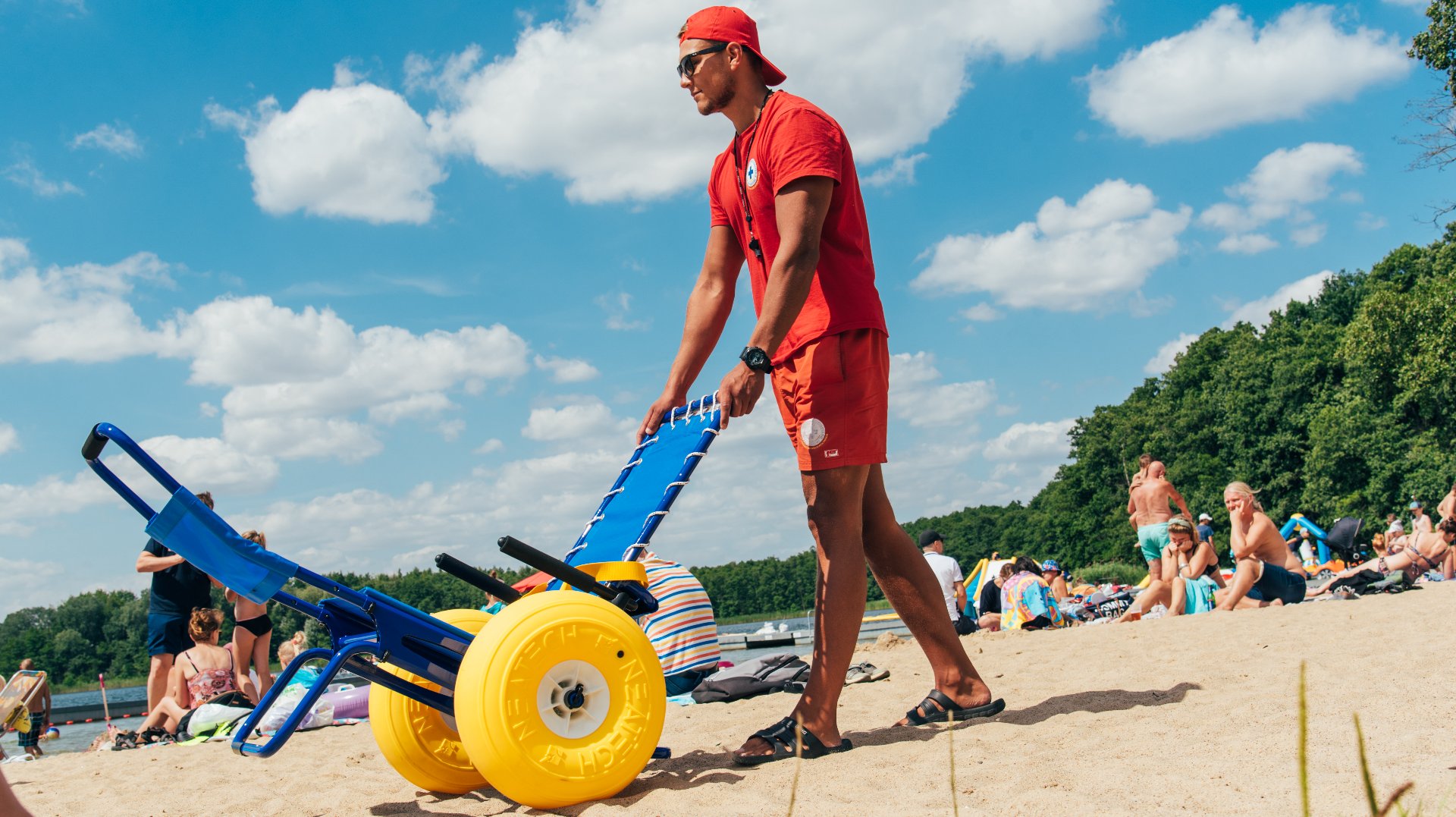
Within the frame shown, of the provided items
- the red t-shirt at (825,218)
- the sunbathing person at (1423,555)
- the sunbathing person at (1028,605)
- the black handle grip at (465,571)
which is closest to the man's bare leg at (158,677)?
the black handle grip at (465,571)

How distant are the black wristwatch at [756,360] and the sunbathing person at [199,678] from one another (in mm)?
6151

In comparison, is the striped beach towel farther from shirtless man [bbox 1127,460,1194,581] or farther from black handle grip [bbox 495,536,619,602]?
shirtless man [bbox 1127,460,1194,581]

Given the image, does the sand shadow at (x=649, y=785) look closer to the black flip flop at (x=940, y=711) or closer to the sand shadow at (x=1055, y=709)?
the sand shadow at (x=1055, y=709)

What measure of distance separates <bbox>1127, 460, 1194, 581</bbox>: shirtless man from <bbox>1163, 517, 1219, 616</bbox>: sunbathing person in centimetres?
154

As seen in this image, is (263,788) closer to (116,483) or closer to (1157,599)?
(116,483)

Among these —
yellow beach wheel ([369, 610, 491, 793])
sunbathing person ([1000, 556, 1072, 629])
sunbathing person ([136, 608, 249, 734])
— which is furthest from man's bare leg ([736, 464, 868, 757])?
sunbathing person ([1000, 556, 1072, 629])

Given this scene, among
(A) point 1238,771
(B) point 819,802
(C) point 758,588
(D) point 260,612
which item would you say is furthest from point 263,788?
(C) point 758,588

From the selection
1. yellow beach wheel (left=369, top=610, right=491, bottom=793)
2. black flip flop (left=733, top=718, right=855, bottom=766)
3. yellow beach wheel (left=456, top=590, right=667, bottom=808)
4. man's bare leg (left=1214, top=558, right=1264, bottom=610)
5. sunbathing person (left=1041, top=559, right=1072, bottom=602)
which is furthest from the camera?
sunbathing person (left=1041, top=559, right=1072, bottom=602)

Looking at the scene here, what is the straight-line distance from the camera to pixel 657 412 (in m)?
3.94

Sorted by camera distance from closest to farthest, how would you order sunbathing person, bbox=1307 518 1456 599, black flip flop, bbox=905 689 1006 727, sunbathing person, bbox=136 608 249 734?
1. black flip flop, bbox=905 689 1006 727
2. sunbathing person, bbox=136 608 249 734
3. sunbathing person, bbox=1307 518 1456 599

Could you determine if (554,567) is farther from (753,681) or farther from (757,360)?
(753,681)

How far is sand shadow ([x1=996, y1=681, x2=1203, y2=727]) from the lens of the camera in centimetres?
387

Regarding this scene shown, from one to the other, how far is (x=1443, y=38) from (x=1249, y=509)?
1616 centimetres

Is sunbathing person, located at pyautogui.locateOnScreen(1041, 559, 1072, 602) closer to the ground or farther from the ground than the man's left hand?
closer to the ground
